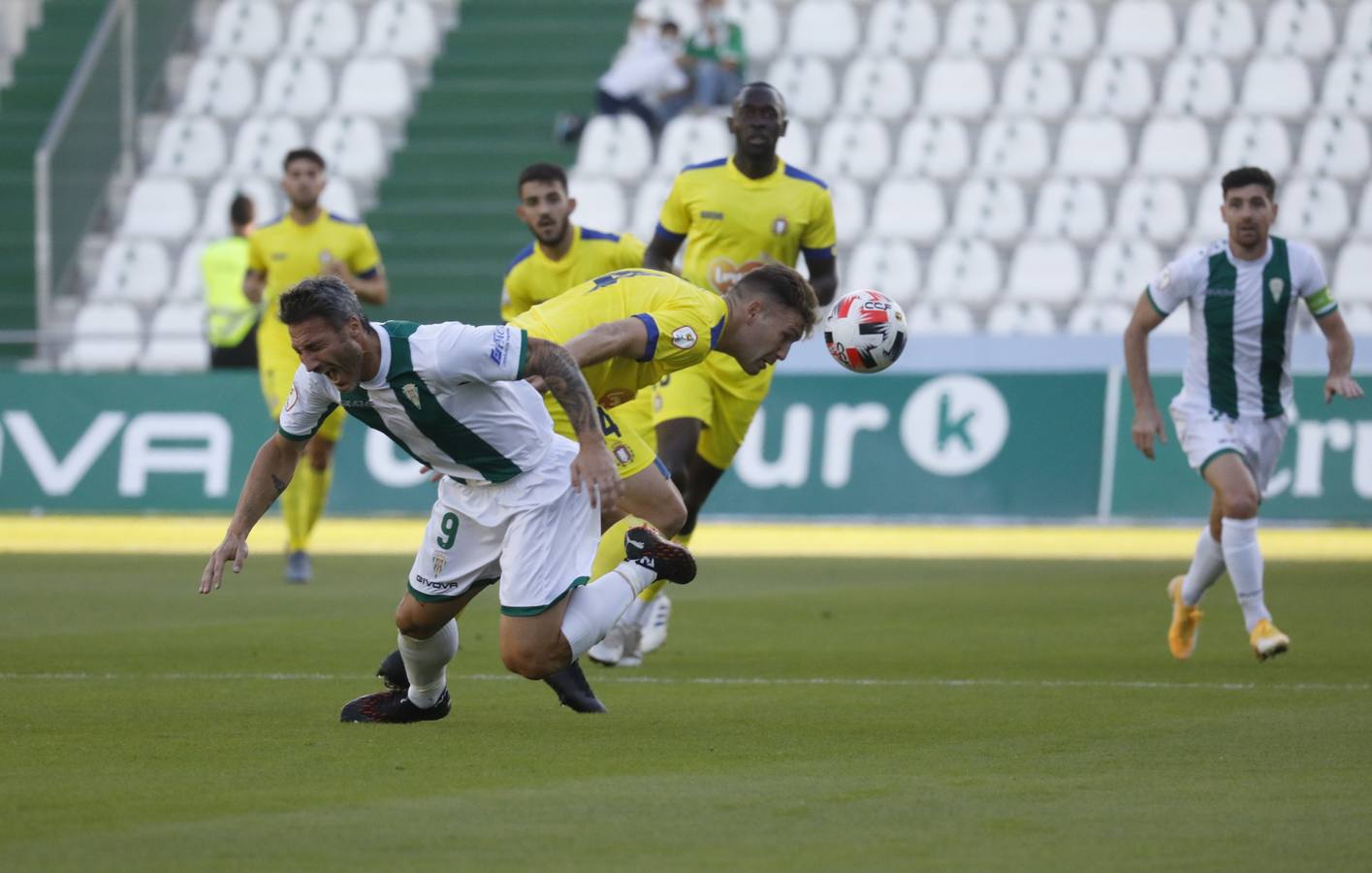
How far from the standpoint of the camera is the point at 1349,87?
73.7 feet

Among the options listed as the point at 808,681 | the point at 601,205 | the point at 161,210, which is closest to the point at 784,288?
the point at 808,681

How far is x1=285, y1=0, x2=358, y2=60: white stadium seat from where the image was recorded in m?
26.2

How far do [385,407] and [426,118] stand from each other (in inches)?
760

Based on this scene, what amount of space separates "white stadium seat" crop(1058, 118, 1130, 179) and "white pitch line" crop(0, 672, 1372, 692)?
14.2 m

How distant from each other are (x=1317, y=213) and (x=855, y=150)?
479 cm

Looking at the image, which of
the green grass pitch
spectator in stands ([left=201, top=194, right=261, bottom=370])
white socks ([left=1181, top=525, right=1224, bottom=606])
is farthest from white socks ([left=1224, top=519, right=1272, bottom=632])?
spectator in stands ([left=201, top=194, right=261, bottom=370])

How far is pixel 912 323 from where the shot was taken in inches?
835

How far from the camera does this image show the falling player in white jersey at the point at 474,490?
6.71 metres

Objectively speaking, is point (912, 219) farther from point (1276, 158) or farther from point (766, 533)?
Result: point (766, 533)

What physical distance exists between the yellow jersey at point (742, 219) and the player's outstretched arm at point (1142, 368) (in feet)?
5.06

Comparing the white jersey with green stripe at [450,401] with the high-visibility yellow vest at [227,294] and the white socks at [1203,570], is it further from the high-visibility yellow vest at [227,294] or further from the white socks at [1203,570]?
the high-visibility yellow vest at [227,294]

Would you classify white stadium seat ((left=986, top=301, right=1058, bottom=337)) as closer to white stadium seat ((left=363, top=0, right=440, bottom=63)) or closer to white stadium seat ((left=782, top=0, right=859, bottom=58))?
white stadium seat ((left=782, top=0, right=859, bottom=58))

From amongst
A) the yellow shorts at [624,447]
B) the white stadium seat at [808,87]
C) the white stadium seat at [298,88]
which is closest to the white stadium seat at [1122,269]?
the white stadium seat at [808,87]

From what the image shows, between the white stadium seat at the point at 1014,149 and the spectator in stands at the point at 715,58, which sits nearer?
the white stadium seat at the point at 1014,149
